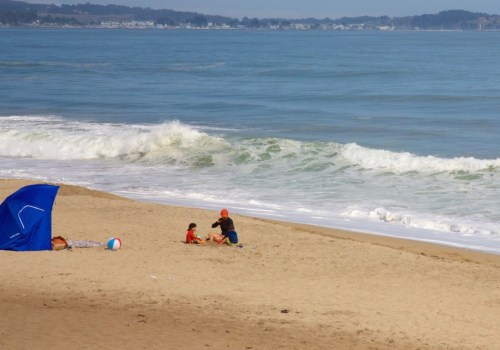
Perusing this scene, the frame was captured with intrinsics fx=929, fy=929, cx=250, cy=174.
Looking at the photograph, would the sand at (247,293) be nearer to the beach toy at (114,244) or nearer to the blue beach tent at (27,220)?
the beach toy at (114,244)

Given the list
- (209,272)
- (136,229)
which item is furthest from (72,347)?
(136,229)

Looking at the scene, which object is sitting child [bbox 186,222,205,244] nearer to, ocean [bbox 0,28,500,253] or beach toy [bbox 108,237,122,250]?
beach toy [bbox 108,237,122,250]

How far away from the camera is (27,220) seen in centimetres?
1330

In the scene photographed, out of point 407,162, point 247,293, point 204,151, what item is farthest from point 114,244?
point 204,151

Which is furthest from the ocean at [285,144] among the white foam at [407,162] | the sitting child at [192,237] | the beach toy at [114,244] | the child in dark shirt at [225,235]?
the beach toy at [114,244]

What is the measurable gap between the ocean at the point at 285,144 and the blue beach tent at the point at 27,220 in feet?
20.0

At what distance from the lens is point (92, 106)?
138 feet

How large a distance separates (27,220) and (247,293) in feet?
12.4

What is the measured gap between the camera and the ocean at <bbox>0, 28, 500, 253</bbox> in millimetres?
19844

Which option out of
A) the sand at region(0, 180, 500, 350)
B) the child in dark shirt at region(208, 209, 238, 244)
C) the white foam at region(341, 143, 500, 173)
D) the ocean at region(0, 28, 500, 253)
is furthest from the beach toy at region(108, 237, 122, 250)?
the white foam at region(341, 143, 500, 173)

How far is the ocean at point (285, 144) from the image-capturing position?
65.1 feet

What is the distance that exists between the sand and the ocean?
321 centimetres

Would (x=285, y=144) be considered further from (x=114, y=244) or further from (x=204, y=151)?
(x=114, y=244)

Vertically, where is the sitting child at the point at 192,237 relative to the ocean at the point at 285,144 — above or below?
above
